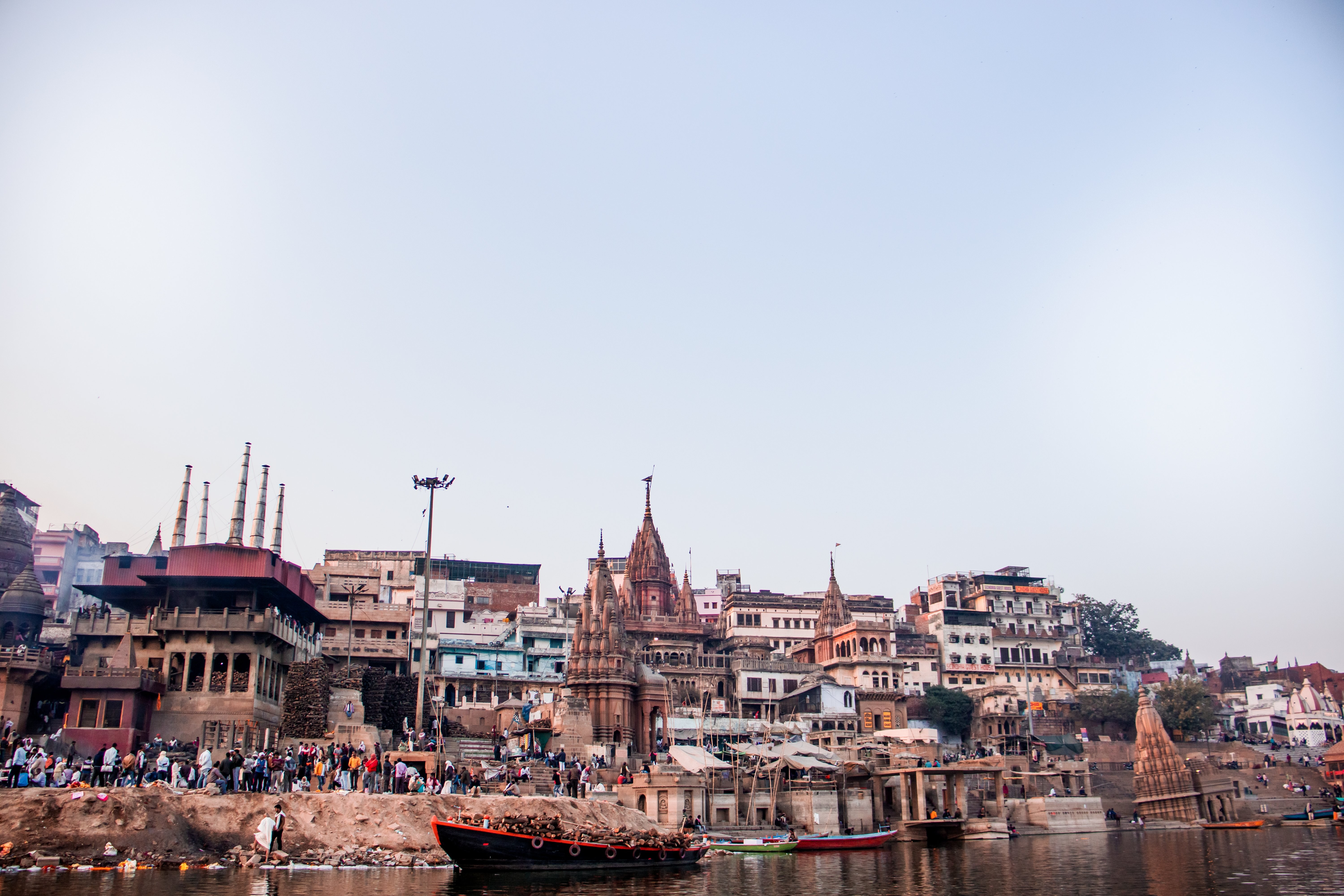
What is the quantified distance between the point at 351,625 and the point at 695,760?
17905 millimetres

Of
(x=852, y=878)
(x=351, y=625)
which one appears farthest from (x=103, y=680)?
(x=852, y=878)

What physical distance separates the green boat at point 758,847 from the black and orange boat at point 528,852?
8849 mm

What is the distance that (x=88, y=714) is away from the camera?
40.9 meters

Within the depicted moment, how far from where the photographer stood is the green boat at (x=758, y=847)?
129ft

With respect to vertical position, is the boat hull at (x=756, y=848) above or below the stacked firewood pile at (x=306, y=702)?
below

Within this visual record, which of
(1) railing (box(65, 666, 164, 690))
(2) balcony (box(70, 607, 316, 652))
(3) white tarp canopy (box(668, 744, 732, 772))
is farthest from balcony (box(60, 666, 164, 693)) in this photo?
(3) white tarp canopy (box(668, 744, 732, 772))

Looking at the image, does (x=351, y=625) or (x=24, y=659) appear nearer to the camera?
(x=24, y=659)

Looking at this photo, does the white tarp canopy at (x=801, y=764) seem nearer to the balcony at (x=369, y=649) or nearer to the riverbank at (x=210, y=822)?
the riverbank at (x=210, y=822)

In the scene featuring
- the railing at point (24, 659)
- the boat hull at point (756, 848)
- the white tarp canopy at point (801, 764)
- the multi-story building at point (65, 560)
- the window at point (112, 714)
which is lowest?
the boat hull at point (756, 848)

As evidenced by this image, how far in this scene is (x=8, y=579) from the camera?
63.6 metres

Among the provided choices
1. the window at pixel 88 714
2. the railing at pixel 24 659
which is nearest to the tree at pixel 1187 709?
the window at pixel 88 714

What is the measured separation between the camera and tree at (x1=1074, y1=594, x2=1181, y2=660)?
96125mm

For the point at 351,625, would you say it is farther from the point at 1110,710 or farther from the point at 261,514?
the point at 1110,710

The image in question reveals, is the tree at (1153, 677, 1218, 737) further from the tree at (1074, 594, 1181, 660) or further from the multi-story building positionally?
the multi-story building
